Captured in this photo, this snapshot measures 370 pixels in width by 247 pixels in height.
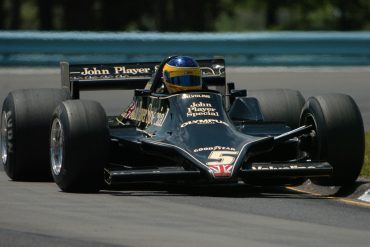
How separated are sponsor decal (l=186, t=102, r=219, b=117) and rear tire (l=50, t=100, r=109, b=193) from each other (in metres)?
0.92

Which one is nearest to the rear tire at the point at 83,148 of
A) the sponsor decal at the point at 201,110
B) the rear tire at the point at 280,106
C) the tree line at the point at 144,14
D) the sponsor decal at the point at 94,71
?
the sponsor decal at the point at 201,110

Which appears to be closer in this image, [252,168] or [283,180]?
[252,168]

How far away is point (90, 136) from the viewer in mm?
12812

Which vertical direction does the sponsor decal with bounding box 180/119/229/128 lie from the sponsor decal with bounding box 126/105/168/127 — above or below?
above

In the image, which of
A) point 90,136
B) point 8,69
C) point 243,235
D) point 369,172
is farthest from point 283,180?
point 8,69

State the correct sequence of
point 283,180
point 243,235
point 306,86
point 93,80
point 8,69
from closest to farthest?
point 243,235, point 283,180, point 93,80, point 306,86, point 8,69

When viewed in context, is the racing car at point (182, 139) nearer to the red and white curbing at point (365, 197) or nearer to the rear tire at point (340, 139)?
the rear tire at point (340, 139)

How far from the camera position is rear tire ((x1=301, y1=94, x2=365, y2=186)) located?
1304 cm

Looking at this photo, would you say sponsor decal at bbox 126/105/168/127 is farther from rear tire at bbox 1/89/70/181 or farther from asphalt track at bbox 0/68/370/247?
rear tire at bbox 1/89/70/181

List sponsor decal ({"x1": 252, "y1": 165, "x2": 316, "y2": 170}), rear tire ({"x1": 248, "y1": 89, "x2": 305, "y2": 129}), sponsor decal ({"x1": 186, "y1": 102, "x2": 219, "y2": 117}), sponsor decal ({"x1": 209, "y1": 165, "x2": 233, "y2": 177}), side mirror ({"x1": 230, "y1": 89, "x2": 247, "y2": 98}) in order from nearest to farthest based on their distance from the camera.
Result: sponsor decal ({"x1": 209, "y1": 165, "x2": 233, "y2": 177}), sponsor decal ({"x1": 252, "y1": 165, "x2": 316, "y2": 170}), sponsor decal ({"x1": 186, "y1": 102, "x2": 219, "y2": 117}), side mirror ({"x1": 230, "y1": 89, "x2": 247, "y2": 98}), rear tire ({"x1": 248, "y1": 89, "x2": 305, "y2": 129})

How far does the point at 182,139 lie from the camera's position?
42.7ft

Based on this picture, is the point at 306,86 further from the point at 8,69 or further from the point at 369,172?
the point at 369,172

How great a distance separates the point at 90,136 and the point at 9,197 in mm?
956

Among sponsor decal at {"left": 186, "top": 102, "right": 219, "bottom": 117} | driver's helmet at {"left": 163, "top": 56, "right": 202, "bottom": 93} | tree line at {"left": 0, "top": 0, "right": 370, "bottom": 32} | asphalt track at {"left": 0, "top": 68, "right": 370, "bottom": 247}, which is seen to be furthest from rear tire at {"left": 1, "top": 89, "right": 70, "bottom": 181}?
tree line at {"left": 0, "top": 0, "right": 370, "bottom": 32}
